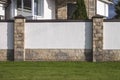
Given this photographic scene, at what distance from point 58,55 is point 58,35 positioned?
1124 mm

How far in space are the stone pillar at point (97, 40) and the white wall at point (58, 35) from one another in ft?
1.19

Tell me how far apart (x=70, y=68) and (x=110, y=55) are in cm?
426

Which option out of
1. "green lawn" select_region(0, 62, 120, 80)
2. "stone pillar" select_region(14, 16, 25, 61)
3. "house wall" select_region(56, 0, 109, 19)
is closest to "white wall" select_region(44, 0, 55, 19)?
"house wall" select_region(56, 0, 109, 19)

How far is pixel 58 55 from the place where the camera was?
78.0 feet

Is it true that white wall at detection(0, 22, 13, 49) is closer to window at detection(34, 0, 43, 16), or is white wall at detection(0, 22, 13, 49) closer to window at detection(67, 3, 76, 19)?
window at detection(34, 0, 43, 16)

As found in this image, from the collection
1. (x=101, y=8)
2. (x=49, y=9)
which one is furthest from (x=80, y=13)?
(x=101, y=8)

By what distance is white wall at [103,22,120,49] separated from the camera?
23.6 m

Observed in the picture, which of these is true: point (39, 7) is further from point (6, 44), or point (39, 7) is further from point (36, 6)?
point (6, 44)

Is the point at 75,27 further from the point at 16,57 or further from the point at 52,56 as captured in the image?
the point at 16,57

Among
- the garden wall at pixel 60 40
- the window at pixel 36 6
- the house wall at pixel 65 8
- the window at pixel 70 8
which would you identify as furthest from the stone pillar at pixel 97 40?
the window at pixel 70 8

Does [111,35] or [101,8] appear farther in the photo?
[101,8]

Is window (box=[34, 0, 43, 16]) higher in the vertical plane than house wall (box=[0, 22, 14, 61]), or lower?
higher

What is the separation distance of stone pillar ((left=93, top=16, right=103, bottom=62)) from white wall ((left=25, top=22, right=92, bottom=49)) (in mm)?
362

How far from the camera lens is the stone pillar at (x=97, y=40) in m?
23.3
